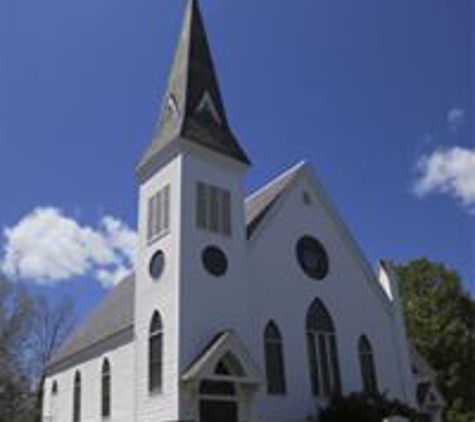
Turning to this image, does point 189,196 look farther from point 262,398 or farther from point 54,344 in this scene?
point 54,344

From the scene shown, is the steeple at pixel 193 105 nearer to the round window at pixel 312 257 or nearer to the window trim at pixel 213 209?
the window trim at pixel 213 209

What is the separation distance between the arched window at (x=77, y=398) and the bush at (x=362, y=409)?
1026 centimetres

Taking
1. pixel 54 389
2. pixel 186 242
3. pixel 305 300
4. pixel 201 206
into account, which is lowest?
pixel 54 389

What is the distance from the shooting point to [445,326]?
127 ft

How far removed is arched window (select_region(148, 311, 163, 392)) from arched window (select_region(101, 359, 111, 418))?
12.9 ft

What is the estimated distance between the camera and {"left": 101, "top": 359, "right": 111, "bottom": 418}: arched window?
20.5m

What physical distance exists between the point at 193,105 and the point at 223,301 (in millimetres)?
7330

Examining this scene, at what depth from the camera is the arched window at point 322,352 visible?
2012 centimetres

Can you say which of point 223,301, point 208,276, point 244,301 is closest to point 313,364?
point 244,301

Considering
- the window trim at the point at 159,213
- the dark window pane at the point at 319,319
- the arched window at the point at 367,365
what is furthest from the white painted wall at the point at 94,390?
the arched window at the point at 367,365

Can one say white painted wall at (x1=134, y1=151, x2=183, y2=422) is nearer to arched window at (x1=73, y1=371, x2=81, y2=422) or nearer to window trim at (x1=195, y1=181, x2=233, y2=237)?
window trim at (x1=195, y1=181, x2=233, y2=237)

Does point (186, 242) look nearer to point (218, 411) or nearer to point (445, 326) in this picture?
point (218, 411)

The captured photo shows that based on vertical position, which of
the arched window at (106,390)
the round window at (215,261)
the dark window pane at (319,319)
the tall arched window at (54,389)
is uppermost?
the round window at (215,261)

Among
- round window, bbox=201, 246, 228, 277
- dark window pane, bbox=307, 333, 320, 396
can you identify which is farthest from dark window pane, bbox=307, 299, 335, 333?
round window, bbox=201, 246, 228, 277
